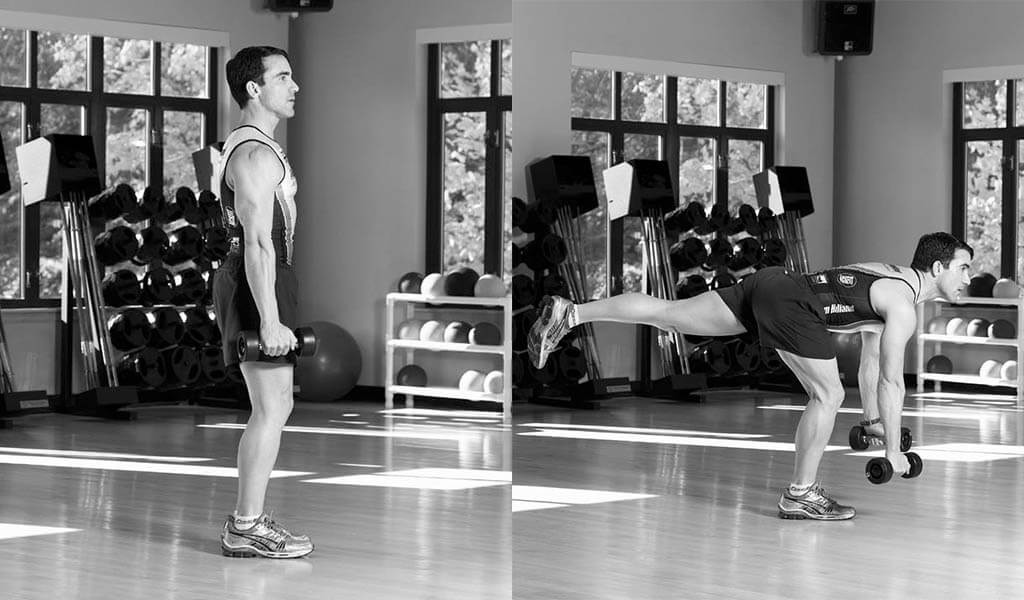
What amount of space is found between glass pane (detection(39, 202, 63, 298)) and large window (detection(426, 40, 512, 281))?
7.51ft

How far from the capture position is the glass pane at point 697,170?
33.4ft

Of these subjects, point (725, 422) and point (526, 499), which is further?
point (725, 422)

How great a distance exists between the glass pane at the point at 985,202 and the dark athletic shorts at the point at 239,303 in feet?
24.3

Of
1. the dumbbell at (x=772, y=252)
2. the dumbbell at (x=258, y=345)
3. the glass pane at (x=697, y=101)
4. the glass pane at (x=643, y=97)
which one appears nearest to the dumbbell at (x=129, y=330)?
the glass pane at (x=643, y=97)

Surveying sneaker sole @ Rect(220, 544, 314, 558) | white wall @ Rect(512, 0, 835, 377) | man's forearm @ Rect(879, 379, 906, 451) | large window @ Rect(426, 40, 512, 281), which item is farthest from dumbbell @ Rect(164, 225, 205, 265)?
man's forearm @ Rect(879, 379, 906, 451)

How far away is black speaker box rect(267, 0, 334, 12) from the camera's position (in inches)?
361

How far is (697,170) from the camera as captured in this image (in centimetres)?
1026

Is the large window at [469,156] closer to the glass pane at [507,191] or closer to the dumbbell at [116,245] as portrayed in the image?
the glass pane at [507,191]

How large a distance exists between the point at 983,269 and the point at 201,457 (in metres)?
6.29

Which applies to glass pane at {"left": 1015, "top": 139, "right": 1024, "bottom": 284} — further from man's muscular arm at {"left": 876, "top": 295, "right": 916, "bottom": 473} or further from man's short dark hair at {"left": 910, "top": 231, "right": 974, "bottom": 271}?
man's muscular arm at {"left": 876, "top": 295, "right": 916, "bottom": 473}

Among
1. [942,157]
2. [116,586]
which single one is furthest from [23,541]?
[942,157]

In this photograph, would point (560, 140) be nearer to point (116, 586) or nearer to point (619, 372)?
point (619, 372)

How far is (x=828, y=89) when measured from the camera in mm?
10875

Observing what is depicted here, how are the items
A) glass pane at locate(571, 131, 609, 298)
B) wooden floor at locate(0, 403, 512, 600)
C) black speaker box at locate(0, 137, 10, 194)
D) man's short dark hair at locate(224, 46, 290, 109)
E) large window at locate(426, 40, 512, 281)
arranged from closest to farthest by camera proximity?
wooden floor at locate(0, 403, 512, 600), man's short dark hair at locate(224, 46, 290, 109), black speaker box at locate(0, 137, 10, 194), large window at locate(426, 40, 512, 281), glass pane at locate(571, 131, 609, 298)
